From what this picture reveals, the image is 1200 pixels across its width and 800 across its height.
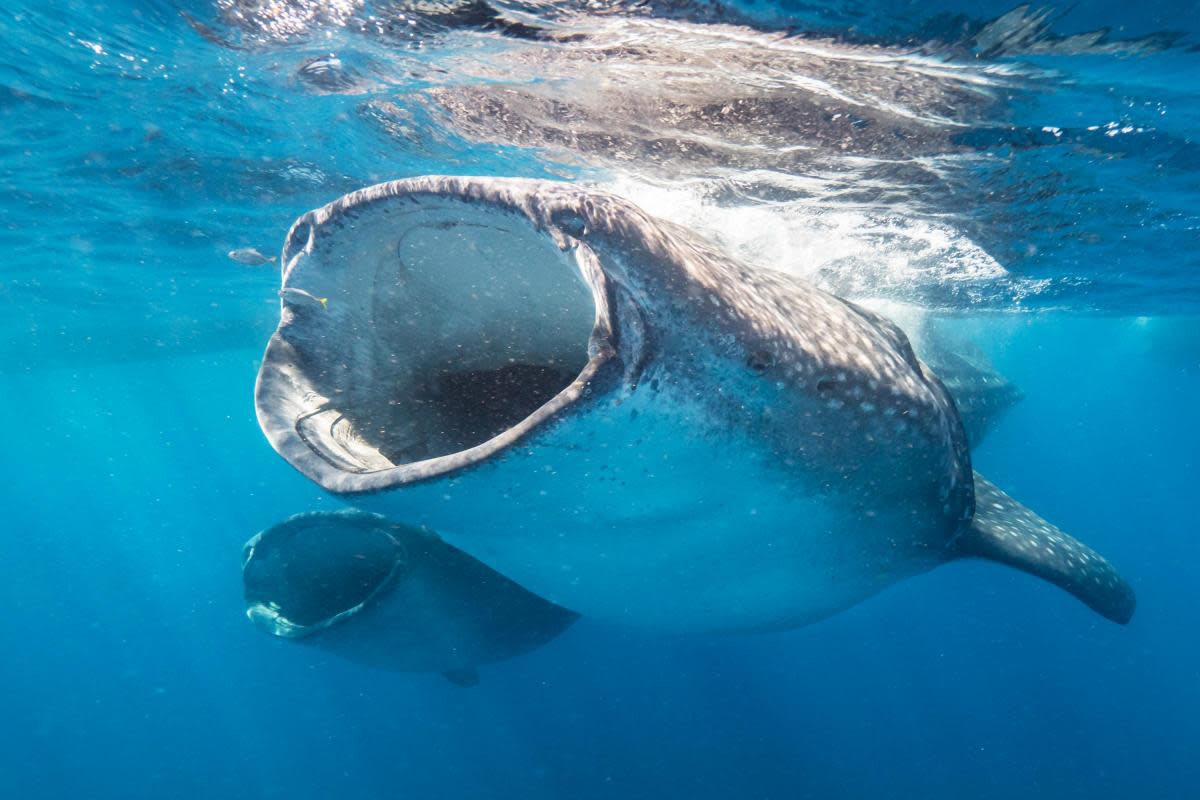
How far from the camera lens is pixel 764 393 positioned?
2572 mm

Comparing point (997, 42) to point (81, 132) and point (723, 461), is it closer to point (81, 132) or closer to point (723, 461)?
point (723, 461)

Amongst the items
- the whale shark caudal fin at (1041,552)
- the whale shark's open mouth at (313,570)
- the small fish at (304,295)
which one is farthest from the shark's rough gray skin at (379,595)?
the whale shark caudal fin at (1041,552)

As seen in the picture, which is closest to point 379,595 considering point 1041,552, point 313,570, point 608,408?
point 313,570

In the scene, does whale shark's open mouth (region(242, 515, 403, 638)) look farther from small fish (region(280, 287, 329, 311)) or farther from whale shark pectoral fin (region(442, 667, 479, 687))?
small fish (region(280, 287, 329, 311))

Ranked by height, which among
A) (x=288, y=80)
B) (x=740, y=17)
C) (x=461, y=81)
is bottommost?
(x=288, y=80)

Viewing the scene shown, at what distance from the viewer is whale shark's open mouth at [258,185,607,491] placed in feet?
7.70

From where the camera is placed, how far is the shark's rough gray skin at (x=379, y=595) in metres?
5.10

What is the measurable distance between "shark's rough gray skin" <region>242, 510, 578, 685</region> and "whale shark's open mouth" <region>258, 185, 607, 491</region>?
74.8 inches

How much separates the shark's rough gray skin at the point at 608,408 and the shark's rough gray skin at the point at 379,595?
1799 millimetres

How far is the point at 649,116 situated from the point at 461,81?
1.91 metres

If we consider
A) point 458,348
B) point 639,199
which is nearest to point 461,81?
point 639,199

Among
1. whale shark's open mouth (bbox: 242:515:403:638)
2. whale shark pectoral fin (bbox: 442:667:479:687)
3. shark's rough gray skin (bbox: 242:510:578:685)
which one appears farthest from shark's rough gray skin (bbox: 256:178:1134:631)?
whale shark pectoral fin (bbox: 442:667:479:687)

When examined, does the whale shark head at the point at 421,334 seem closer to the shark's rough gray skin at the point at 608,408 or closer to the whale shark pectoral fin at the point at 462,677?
the shark's rough gray skin at the point at 608,408

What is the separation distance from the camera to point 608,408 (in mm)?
2014
